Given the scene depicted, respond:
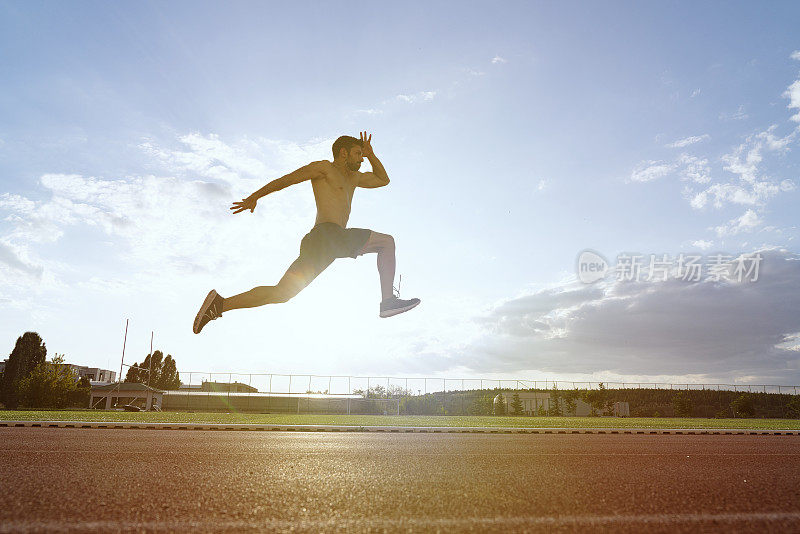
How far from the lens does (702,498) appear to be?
294 cm

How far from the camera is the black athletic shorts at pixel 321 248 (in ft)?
16.9

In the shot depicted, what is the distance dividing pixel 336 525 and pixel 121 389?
5109 centimetres

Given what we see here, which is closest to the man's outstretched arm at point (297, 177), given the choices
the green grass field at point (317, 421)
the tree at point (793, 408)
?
the green grass field at point (317, 421)

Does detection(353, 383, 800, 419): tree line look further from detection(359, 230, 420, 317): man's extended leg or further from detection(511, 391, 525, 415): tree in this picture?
detection(359, 230, 420, 317): man's extended leg

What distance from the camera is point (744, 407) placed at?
173ft

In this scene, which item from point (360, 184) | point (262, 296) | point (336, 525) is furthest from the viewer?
point (360, 184)

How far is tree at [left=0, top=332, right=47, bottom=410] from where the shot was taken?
145 ft

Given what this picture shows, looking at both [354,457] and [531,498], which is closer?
[531,498]

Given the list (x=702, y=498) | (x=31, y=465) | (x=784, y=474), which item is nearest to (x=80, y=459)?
(x=31, y=465)

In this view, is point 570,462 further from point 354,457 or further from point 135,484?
point 135,484

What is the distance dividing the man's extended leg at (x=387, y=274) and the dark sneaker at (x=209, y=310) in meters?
1.60

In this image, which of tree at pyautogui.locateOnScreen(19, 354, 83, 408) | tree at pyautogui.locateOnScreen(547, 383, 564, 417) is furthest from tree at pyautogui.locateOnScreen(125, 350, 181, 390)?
tree at pyautogui.locateOnScreen(547, 383, 564, 417)

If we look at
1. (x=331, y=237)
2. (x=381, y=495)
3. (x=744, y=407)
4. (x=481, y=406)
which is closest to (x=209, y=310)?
(x=331, y=237)

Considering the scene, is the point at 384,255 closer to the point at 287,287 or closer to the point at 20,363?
the point at 287,287
